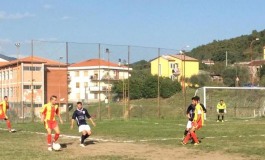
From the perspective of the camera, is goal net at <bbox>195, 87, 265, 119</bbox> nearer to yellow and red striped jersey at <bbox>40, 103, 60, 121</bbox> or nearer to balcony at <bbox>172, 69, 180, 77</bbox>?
balcony at <bbox>172, 69, 180, 77</bbox>

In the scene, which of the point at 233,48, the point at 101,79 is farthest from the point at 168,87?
the point at 233,48

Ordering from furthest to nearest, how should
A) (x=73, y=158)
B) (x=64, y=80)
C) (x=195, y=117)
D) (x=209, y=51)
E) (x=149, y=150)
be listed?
1. (x=209, y=51)
2. (x=64, y=80)
3. (x=195, y=117)
4. (x=149, y=150)
5. (x=73, y=158)

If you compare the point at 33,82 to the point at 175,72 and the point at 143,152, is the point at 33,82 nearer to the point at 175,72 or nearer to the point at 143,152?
the point at 175,72

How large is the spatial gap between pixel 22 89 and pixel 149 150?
31.1 metres

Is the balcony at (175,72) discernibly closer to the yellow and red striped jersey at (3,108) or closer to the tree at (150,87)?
the tree at (150,87)

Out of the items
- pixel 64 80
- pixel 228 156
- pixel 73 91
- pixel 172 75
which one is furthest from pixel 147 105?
pixel 228 156

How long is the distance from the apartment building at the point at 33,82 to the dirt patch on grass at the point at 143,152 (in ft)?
74.9

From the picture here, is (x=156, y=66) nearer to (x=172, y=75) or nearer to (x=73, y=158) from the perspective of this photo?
(x=172, y=75)

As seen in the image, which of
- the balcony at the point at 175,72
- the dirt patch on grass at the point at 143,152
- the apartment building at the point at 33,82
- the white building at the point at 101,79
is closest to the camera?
the dirt patch on grass at the point at 143,152

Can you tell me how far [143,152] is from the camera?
15375 millimetres

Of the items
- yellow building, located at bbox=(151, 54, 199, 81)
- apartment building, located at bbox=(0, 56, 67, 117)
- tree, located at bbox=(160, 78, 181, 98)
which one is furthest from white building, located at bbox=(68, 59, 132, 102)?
tree, located at bbox=(160, 78, 181, 98)

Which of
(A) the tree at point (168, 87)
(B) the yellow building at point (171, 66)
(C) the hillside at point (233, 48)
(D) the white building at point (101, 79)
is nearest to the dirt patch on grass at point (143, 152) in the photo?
(D) the white building at point (101, 79)

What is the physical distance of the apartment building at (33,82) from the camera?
4203 centimetres

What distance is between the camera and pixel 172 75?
176ft
